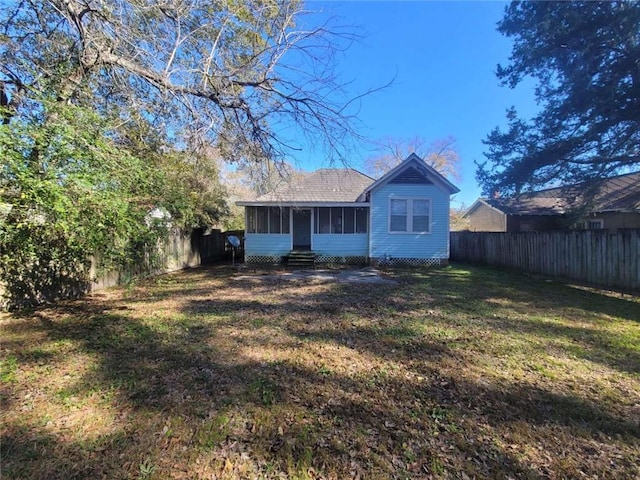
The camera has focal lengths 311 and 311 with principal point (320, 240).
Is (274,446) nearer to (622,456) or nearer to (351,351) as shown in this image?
(351,351)

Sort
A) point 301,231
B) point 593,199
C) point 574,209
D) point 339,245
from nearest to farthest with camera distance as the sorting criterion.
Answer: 1. point 593,199
2. point 574,209
3. point 339,245
4. point 301,231

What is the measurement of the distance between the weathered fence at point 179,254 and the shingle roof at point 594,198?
14127 millimetres

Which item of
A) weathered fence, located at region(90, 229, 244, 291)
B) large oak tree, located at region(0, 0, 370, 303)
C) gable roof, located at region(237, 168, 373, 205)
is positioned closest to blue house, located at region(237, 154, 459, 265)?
gable roof, located at region(237, 168, 373, 205)

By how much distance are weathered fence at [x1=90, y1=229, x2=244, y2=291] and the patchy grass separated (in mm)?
2051

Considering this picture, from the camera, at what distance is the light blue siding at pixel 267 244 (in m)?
13.9

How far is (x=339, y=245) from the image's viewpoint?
45.5ft

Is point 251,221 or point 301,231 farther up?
point 251,221

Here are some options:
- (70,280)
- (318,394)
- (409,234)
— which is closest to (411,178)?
(409,234)

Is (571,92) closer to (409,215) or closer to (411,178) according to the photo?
(411,178)

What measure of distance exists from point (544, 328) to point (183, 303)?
689 centimetres

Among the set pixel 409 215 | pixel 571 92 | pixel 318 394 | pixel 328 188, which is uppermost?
pixel 571 92

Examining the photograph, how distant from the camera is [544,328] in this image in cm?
→ 521

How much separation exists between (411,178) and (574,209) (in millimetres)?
6794

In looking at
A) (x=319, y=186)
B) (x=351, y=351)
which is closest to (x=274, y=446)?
(x=351, y=351)
